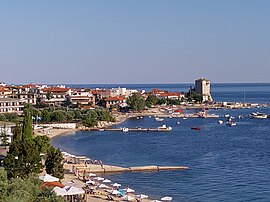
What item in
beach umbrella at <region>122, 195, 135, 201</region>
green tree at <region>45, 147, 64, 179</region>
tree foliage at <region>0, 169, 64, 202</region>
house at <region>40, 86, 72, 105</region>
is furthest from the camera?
house at <region>40, 86, 72, 105</region>

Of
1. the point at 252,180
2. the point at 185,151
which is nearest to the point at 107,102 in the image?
the point at 185,151

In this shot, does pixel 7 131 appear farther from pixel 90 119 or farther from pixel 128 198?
pixel 90 119

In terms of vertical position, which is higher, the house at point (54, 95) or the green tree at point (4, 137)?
the house at point (54, 95)

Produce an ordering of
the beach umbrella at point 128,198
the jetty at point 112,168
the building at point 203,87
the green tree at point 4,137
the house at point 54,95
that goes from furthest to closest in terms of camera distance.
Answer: the building at point 203,87, the house at point 54,95, the green tree at point 4,137, the jetty at point 112,168, the beach umbrella at point 128,198

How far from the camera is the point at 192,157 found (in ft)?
111

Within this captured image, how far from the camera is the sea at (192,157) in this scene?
23.5 meters

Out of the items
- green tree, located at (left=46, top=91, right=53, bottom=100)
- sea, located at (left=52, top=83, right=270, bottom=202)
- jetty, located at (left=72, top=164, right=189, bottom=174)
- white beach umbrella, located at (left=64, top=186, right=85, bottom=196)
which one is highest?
green tree, located at (left=46, top=91, right=53, bottom=100)

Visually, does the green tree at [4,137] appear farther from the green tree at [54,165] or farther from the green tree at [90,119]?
the green tree at [90,119]

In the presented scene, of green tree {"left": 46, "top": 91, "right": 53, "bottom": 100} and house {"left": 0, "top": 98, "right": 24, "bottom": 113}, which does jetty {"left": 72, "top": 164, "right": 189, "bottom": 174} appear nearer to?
house {"left": 0, "top": 98, "right": 24, "bottom": 113}

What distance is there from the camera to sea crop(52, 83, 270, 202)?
2347 centimetres

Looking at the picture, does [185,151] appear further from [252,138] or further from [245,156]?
[252,138]

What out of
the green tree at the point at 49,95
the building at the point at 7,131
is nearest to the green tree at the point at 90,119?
the green tree at the point at 49,95

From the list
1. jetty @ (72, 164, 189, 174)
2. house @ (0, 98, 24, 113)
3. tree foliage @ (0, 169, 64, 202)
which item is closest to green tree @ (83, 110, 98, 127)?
house @ (0, 98, 24, 113)

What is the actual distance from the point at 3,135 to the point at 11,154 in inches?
382
